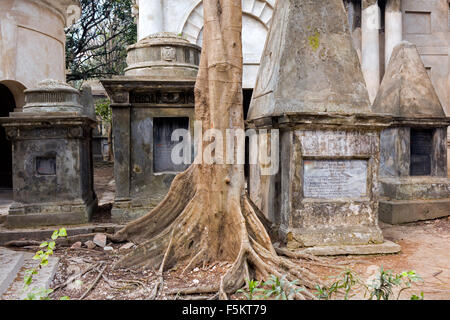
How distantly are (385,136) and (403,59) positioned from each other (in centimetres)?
163

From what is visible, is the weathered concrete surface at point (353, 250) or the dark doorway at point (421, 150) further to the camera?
the dark doorway at point (421, 150)

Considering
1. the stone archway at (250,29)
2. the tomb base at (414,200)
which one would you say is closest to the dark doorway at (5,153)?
the stone archway at (250,29)

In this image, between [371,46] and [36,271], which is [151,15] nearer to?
[371,46]

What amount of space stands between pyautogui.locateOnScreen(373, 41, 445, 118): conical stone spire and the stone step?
669 cm

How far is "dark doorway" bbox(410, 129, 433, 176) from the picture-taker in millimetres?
7809

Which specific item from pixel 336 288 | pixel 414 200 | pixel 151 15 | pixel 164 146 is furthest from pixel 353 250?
pixel 151 15

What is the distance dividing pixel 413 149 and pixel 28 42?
34.6 feet

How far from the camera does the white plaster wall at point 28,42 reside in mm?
10445

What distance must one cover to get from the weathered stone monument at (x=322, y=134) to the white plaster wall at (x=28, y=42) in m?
8.33

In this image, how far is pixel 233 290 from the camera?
3.82 m

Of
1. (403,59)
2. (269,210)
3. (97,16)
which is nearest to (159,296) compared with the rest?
(269,210)

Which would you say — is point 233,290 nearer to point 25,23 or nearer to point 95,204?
point 95,204

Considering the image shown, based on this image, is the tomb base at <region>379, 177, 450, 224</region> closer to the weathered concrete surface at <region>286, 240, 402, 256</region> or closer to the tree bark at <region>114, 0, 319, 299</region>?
the weathered concrete surface at <region>286, 240, 402, 256</region>

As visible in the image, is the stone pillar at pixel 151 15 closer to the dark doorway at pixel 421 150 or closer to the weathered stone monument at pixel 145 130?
the weathered stone monument at pixel 145 130
